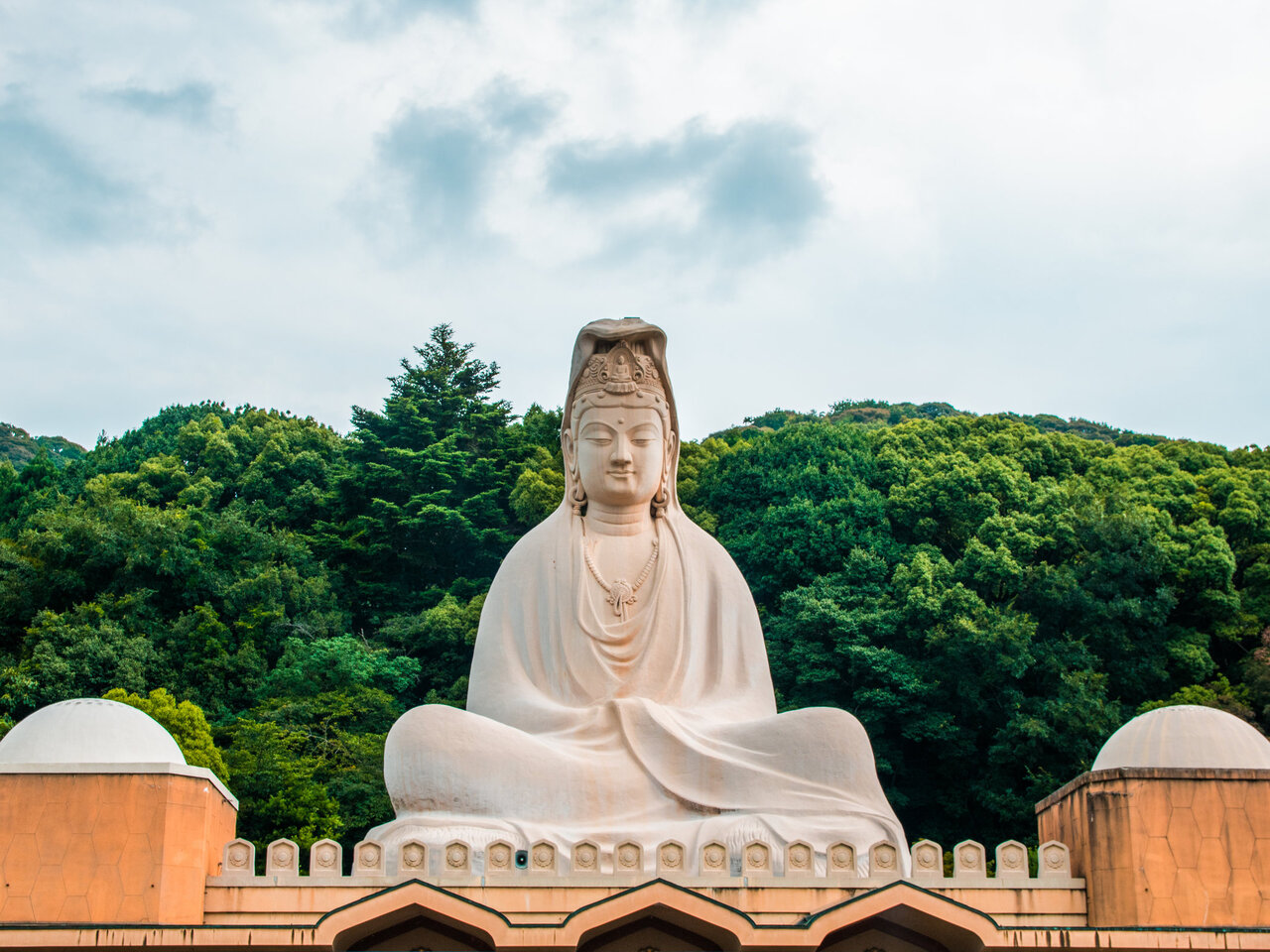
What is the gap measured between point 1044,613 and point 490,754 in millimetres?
12551

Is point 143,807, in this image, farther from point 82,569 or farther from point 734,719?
point 82,569

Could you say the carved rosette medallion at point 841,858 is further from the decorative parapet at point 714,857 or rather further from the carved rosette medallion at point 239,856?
the carved rosette medallion at point 239,856

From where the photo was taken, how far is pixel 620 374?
Result: 11.4m

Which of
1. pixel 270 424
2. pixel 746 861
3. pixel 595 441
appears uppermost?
pixel 270 424

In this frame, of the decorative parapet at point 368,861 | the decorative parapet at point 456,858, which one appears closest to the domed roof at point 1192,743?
the decorative parapet at point 456,858

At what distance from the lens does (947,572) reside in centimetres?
2075

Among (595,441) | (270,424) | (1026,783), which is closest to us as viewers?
(595,441)

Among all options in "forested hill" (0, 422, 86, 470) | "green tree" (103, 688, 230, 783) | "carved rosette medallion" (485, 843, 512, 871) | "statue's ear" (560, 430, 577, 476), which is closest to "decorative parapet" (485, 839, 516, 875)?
"carved rosette medallion" (485, 843, 512, 871)

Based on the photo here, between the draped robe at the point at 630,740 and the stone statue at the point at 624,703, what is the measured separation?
0.01m

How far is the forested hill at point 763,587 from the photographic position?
18844mm

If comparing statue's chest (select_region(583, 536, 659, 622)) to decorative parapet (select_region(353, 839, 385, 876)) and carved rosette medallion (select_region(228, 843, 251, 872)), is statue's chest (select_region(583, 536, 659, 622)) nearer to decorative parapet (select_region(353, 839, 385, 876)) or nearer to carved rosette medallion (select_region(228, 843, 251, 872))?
decorative parapet (select_region(353, 839, 385, 876))

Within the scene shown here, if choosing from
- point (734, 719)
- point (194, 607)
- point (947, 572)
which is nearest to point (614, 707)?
point (734, 719)

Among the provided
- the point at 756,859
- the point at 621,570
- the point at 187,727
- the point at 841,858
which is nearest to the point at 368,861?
the point at 756,859

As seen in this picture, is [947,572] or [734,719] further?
[947,572]
